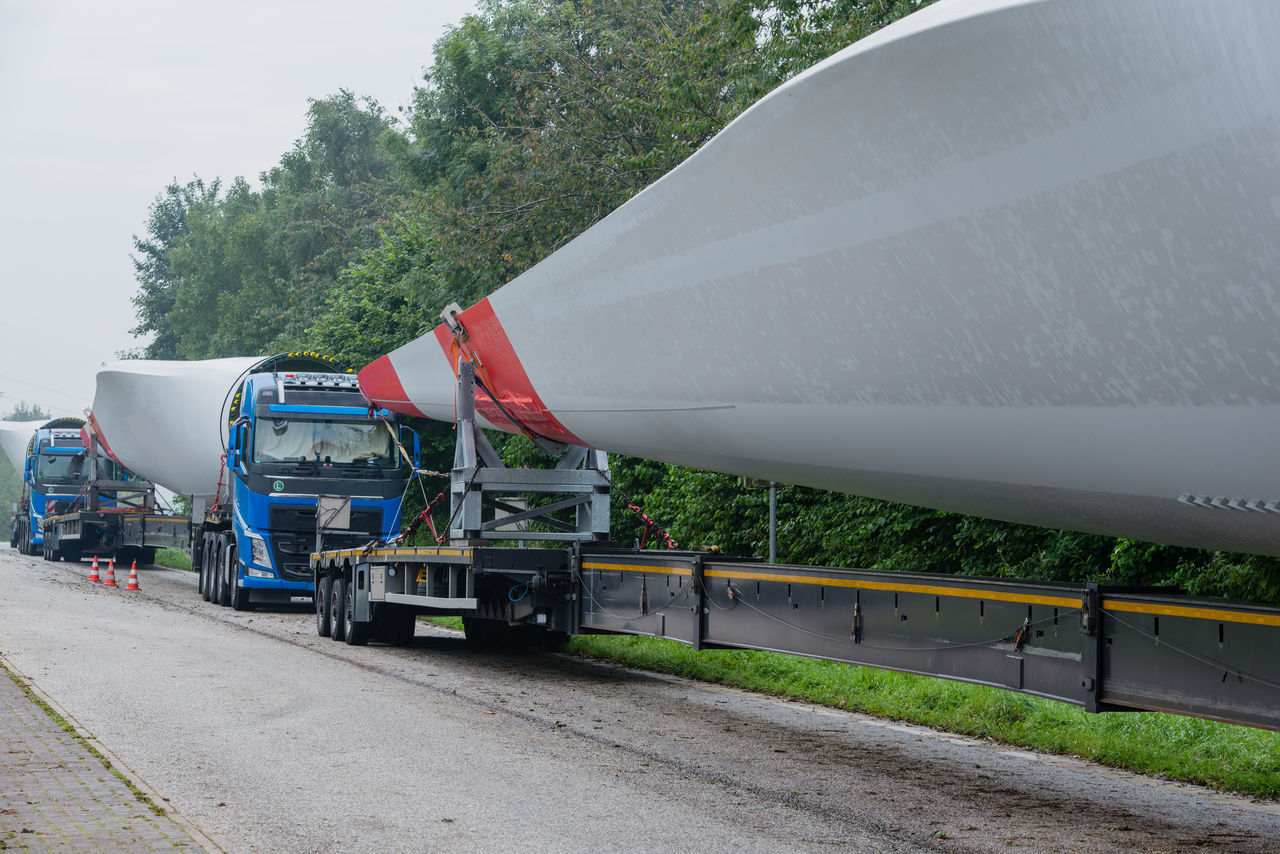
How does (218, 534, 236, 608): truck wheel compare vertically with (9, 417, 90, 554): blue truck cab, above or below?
below

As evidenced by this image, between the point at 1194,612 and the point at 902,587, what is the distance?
6.08ft

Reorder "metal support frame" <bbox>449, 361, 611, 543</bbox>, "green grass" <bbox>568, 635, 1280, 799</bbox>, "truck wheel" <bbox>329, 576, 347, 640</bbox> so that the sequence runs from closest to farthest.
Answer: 1. "green grass" <bbox>568, 635, 1280, 799</bbox>
2. "metal support frame" <bbox>449, 361, 611, 543</bbox>
3. "truck wheel" <bbox>329, 576, 347, 640</bbox>

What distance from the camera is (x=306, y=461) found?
57.5 feet

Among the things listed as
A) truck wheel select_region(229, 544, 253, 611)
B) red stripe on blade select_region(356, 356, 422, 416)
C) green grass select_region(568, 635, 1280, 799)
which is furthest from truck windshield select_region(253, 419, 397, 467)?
green grass select_region(568, 635, 1280, 799)

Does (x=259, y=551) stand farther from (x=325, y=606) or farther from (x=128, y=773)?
(x=128, y=773)

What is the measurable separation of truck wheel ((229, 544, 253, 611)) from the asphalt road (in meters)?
6.15

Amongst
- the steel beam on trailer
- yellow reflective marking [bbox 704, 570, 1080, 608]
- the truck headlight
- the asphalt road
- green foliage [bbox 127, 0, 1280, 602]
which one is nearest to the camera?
the steel beam on trailer

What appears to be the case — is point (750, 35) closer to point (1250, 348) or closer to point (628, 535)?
point (628, 535)

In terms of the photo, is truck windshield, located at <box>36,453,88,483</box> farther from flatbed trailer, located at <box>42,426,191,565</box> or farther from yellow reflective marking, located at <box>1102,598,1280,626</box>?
yellow reflective marking, located at <box>1102,598,1280,626</box>

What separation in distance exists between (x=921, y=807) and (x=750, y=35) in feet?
37.3

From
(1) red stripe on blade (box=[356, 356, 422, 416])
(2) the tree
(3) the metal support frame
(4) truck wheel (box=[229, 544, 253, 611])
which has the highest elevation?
(2) the tree

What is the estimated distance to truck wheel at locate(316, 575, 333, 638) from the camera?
14953mm

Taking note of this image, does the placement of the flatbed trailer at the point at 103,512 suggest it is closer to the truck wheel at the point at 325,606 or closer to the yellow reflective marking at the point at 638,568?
the truck wheel at the point at 325,606

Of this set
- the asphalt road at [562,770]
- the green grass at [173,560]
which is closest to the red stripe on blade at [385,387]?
the asphalt road at [562,770]
